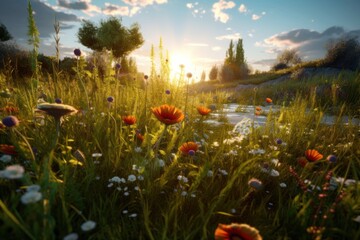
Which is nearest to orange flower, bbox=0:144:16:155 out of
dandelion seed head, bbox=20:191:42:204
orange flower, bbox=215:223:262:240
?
dandelion seed head, bbox=20:191:42:204

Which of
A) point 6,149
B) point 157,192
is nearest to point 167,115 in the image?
point 157,192

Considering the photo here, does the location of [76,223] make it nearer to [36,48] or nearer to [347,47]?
[36,48]

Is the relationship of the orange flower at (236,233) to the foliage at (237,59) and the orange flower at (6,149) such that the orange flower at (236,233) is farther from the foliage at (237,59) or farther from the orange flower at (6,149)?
the foliage at (237,59)

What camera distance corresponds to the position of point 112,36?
118 feet

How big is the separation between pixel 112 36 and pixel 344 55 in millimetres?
29930

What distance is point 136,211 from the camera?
3.76ft

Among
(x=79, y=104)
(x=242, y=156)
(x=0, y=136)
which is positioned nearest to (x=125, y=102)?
(x=79, y=104)

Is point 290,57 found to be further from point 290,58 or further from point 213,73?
point 213,73

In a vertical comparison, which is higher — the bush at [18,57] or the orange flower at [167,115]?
the bush at [18,57]

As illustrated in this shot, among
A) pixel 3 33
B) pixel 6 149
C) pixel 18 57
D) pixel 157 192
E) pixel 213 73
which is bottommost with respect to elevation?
pixel 157 192

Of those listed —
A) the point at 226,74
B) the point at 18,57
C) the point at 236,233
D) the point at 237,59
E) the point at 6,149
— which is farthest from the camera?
the point at 237,59

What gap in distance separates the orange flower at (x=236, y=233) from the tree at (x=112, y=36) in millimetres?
36539

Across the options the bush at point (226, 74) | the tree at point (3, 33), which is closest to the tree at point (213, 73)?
the bush at point (226, 74)

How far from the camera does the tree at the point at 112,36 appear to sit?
3550 cm
